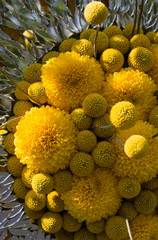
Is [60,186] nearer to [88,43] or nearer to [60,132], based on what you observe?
[60,132]

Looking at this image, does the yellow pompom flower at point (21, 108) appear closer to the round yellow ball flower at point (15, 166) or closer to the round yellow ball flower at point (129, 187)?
the round yellow ball flower at point (15, 166)

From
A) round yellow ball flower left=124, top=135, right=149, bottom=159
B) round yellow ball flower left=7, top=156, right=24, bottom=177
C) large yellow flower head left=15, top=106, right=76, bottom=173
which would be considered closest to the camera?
round yellow ball flower left=124, top=135, right=149, bottom=159

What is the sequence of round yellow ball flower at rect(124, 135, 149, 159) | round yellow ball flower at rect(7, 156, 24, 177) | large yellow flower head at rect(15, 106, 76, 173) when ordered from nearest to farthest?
round yellow ball flower at rect(124, 135, 149, 159)
large yellow flower head at rect(15, 106, 76, 173)
round yellow ball flower at rect(7, 156, 24, 177)

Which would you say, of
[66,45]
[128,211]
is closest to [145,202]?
[128,211]

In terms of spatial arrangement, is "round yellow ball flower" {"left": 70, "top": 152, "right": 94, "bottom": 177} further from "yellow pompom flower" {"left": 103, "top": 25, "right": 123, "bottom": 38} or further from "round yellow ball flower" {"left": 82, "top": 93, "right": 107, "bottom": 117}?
"yellow pompom flower" {"left": 103, "top": 25, "right": 123, "bottom": 38}

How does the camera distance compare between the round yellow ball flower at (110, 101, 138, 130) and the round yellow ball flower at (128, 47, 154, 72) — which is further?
the round yellow ball flower at (128, 47, 154, 72)

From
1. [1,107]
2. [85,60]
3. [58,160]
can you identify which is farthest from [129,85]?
[1,107]

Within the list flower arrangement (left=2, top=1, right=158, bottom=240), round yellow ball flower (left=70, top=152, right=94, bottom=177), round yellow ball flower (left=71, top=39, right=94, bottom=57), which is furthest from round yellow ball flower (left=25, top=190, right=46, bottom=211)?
round yellow ball flower (left=71, top=39, right=94, bottom=57)
